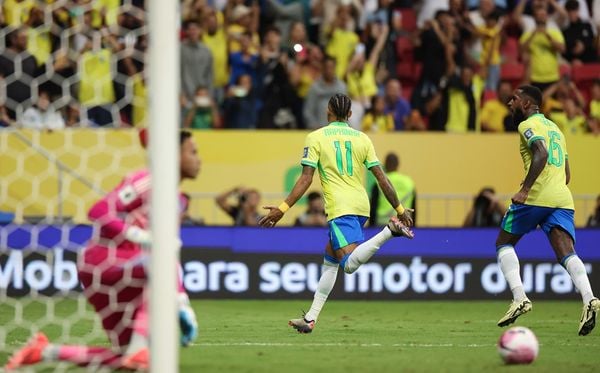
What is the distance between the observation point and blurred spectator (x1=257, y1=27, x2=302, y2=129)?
16438mm

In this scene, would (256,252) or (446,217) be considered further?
(446,217)

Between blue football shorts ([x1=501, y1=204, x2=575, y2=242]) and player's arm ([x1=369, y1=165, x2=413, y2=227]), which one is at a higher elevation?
player's arm ([x1=369, y1=165, x2=413, y2=227])

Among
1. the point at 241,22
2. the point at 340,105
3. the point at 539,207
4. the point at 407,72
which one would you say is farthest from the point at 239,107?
the point at 539,207

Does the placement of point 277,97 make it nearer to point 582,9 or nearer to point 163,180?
point 582,9

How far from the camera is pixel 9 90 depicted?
38.2 ft

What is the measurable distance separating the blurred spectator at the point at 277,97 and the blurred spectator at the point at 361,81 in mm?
829

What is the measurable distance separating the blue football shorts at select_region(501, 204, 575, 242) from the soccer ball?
2.71m

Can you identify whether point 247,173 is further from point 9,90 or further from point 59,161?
point 9,90

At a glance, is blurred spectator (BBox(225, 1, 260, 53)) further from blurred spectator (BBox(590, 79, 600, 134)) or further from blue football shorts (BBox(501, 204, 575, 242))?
blue football shorts (BBox(501, 204, 575, 242))

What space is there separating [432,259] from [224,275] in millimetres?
2577

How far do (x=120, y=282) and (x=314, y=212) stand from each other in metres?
8.23

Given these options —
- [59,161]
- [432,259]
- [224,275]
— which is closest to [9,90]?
[59,161]

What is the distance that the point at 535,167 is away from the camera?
10.5 meters

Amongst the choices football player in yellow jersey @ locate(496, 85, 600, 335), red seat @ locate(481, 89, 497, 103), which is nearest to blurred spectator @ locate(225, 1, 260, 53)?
red seat @ locate(481, 89, 497, 103)
